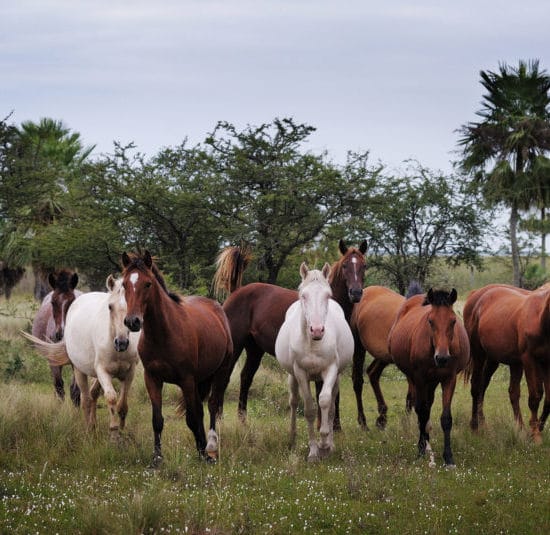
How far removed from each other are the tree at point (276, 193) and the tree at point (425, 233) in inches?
162

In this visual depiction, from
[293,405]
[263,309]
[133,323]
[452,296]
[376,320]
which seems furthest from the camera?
[376,320]

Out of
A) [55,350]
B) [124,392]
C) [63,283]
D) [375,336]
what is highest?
[63,283]

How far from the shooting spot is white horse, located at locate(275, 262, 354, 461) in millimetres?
8992

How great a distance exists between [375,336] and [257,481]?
4.58m

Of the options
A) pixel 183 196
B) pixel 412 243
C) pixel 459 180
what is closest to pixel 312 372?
pixel 183 196

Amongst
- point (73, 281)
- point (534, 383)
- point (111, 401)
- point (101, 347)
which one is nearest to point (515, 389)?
point (534, 383)

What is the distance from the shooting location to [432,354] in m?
9.09

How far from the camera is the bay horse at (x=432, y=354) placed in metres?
8.74

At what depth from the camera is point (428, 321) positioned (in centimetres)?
906

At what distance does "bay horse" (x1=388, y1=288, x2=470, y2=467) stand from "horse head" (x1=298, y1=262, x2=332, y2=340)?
1139 millimetres

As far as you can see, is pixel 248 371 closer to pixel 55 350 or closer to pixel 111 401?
pixel 55 350

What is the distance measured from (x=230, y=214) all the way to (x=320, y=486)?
17629mm

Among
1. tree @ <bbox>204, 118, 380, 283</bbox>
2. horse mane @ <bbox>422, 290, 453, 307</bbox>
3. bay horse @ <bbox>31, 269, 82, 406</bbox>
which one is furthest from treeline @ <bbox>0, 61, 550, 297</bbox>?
horse mane @ <bbox>422, 290, 453, 307</bbox>

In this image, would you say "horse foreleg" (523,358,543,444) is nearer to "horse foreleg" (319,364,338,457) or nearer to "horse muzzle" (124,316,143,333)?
"horse foreleg" (319,364,338,457)
